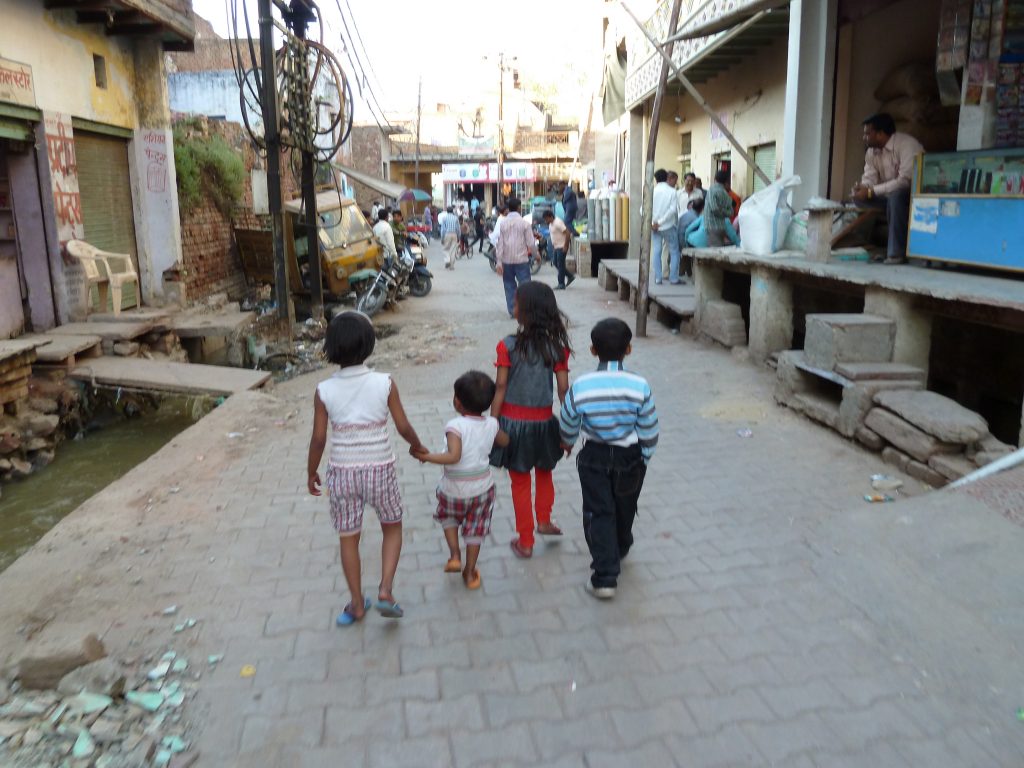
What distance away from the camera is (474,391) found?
338cm

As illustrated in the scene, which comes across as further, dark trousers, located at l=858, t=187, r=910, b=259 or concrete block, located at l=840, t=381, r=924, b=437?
dark trousers, located at l=858, t=187, r=910, b=259

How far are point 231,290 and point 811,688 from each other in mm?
13926

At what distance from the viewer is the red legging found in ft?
12.7

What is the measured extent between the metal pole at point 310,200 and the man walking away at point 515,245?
3.18 metres

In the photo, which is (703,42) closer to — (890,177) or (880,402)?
(890,177)

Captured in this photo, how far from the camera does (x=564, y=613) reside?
11.2 ft

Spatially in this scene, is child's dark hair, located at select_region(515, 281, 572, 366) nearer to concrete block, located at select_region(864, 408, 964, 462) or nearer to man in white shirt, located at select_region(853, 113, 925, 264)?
concrete block, located at select_region(864, 408, 964, 462)

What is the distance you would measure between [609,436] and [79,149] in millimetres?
9425

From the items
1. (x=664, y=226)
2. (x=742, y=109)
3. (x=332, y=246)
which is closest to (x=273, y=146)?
(x=332, y=246)

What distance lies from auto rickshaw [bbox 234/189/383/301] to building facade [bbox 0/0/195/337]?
2.33m

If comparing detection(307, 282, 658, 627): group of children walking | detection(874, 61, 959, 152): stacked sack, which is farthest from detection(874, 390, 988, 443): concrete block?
detection(874, 61, 959, 152): stacked sack

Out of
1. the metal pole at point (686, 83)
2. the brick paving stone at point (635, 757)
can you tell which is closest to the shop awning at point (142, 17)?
the metal pole at point (686, 83)

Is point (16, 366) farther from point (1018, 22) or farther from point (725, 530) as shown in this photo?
point (1018, 22)

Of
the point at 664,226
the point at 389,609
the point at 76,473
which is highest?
the point at 664,226
